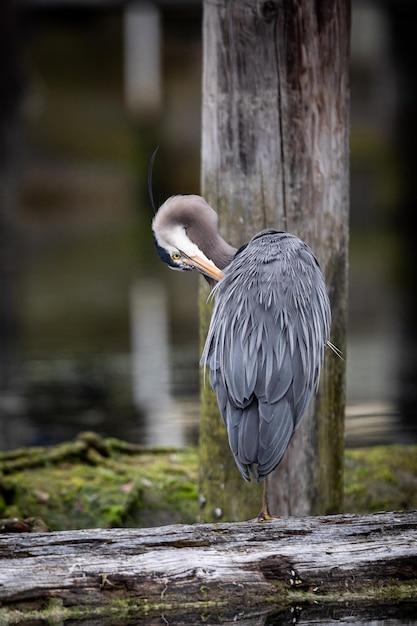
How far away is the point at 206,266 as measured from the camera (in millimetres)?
4059

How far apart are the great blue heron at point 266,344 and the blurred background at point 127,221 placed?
2.23m

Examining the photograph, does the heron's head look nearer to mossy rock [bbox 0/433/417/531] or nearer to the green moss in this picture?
mossy rock [bbox 0/433/417/531]

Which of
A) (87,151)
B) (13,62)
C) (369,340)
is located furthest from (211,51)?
(87,151)

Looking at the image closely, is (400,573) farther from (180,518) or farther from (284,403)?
(180,518)

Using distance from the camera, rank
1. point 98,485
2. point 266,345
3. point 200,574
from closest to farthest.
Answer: point 200,574, point 266,345, point 98,485

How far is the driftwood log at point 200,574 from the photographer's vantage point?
122 inches

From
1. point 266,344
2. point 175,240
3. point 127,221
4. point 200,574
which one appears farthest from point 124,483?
point 127,221

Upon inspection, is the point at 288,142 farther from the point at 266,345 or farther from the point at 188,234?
the point at 266,345

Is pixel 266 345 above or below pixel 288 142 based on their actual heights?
below

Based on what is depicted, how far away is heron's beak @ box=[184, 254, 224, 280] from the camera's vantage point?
4.06 metres

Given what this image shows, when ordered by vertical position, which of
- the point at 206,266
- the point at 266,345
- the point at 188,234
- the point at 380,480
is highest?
the point at 188,234

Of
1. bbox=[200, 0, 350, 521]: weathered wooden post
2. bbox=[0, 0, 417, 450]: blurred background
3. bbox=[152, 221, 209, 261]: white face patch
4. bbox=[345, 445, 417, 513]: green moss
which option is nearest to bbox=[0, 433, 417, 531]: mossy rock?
bbox=[345, 445, 417, 513]: green moss

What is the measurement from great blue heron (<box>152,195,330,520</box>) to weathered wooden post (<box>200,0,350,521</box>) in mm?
242

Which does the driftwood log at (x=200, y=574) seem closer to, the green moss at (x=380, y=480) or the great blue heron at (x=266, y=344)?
the great blue heron at (x=266, y=344)
